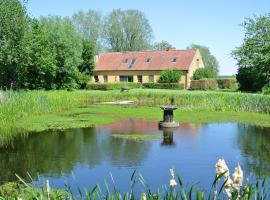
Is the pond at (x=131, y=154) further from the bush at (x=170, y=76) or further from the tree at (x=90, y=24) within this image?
the tree at (x=90, y=24)

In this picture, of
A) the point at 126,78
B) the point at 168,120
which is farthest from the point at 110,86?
the point at 168,120

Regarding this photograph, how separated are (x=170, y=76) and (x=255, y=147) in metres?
32.6

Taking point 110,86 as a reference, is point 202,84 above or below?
above

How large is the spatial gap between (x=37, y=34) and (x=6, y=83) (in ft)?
17.0

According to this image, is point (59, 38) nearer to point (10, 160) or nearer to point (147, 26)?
point (10, 160)

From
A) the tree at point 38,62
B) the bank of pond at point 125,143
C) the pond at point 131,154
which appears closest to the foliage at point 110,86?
the tree at point 38,62

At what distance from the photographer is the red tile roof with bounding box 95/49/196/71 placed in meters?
50.2

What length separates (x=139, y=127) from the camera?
18703mm

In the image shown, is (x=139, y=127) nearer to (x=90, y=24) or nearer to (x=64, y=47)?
(x=64, y=47)

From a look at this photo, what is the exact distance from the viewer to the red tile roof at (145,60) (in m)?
50.2

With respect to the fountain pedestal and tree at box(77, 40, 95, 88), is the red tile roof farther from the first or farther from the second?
the fountain pedestal

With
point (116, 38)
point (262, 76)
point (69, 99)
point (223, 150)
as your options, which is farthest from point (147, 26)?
point (223, 150)

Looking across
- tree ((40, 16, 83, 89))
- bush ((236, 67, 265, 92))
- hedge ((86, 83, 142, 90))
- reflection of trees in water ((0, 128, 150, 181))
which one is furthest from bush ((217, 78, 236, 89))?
reflection of trees in water ((0, 128, 150, 181))

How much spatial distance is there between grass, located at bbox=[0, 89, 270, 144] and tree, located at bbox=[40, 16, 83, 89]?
6632 mm
